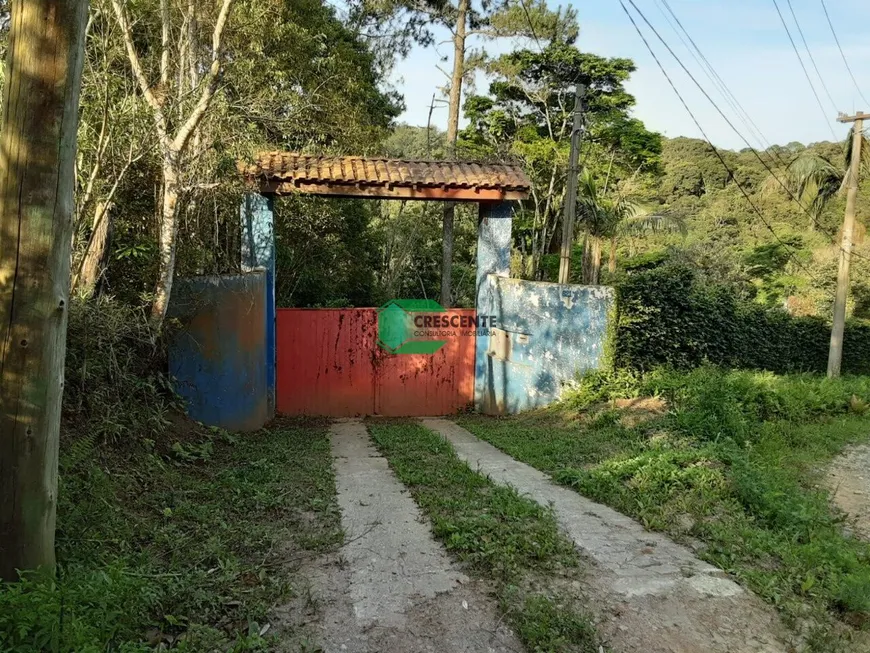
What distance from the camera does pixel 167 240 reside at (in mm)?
6109

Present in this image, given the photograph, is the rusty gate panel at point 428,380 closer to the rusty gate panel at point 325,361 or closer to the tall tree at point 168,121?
the rusty gate panel at point 325,361

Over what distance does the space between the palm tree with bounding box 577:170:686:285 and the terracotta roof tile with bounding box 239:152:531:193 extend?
5.34 metres

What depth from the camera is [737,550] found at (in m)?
3.84

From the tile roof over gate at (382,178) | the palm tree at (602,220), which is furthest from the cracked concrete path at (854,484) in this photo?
the palm tree at (602,220)

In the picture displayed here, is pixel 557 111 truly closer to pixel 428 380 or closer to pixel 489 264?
pixel 489 264

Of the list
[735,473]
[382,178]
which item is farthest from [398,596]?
[382,178]

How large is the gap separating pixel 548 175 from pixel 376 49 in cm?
640

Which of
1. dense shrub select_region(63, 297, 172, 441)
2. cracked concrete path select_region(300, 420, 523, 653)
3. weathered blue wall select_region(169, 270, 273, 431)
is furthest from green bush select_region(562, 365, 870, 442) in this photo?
dense shrub select_region(63, 297, 172, 441)

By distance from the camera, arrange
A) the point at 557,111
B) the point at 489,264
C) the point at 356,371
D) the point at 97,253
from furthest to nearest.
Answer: the point at 557,111
the point at 489,264
the point at 356,371
the point at 97,253

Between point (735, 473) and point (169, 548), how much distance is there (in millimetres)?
4458

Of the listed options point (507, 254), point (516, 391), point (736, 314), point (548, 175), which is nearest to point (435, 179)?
point (507, 254)

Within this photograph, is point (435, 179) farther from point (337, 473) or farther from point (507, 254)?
point (337, 473)

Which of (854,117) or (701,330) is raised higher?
(854,117)

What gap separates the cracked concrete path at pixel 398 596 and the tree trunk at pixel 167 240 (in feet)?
10.4
